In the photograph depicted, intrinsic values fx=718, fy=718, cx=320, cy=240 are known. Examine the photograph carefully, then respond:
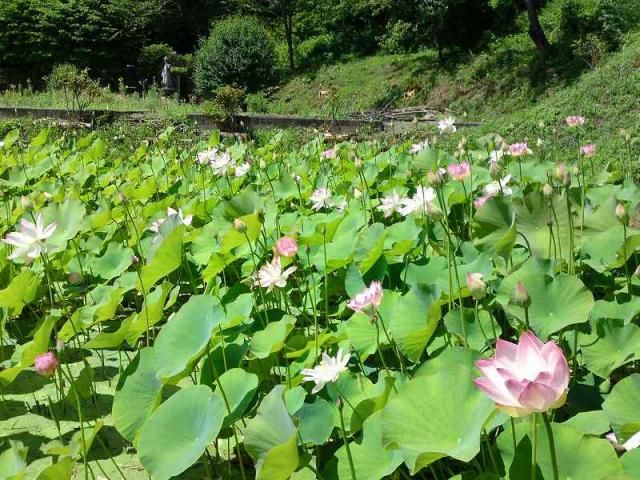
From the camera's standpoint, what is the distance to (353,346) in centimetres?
118

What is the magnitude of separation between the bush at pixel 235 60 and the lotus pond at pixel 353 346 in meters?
12.1

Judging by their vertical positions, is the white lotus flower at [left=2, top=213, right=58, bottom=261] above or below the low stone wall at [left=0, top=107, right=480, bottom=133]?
above

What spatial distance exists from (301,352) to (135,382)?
0.89 ft

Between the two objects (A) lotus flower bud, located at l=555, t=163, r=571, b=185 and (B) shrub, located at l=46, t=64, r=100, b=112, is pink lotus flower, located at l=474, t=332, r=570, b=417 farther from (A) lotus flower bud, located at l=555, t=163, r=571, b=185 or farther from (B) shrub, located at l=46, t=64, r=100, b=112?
(B) shrub, located at l=46, t=64, r=100, b=112

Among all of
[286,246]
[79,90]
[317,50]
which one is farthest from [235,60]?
[286,246]

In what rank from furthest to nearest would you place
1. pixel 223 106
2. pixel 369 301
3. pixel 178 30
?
1. pixel 178 30
2. pixel 223 106
3. pixel 369 301

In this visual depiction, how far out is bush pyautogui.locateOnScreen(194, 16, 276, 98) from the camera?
1378 cm

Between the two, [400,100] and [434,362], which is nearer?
[434,362]

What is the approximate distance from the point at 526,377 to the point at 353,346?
0.58 meters

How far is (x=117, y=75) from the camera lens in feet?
59.0

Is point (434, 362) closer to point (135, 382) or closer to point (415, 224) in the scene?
point (135, 382)

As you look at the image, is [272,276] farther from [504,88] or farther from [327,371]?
[504,88]

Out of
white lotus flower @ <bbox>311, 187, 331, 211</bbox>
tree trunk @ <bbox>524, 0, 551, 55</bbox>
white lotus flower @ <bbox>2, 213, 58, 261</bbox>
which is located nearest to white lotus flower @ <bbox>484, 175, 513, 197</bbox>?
white lotus flower @ <bbox>311, 187, 331, 211</bbox>

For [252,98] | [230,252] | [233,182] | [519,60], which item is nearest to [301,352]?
[230,252]
